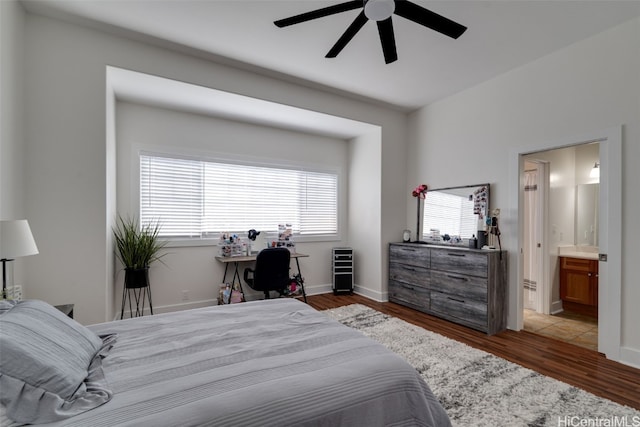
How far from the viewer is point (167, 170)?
3902 millimetres

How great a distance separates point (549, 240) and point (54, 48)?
583 centimetres

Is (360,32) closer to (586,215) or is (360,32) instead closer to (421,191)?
(421,191)

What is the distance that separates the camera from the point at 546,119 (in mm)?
3178

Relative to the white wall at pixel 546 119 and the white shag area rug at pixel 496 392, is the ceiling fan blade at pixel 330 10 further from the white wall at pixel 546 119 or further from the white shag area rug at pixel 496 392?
the white shag area rug at pixel 496 392

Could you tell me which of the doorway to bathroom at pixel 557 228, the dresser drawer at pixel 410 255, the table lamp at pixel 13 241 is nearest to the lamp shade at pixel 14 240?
the table lamp at pixel 13 241

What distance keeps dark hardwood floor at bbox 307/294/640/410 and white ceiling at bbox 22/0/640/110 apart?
9.73 ft

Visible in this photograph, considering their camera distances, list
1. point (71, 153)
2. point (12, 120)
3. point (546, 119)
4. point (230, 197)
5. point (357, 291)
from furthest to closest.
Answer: point (357, 291)
point (230, 197)
point (546, 119)
point (71, 153)
point (12, 120)

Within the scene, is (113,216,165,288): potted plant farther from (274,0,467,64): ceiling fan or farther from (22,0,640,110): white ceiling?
(274,0,467,64): ceiling fan

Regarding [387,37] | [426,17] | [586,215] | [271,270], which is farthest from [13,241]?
[586,215]

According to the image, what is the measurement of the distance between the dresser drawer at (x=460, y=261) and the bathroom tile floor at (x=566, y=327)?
0.93 metres

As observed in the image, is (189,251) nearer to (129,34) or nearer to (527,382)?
(129,34)

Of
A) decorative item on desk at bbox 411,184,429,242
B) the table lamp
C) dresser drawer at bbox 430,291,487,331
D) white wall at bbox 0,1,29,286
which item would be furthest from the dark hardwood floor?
white wall at bbox 0,1,29,286

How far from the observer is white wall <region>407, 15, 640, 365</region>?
2.59 meters

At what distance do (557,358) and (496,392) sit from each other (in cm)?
105
